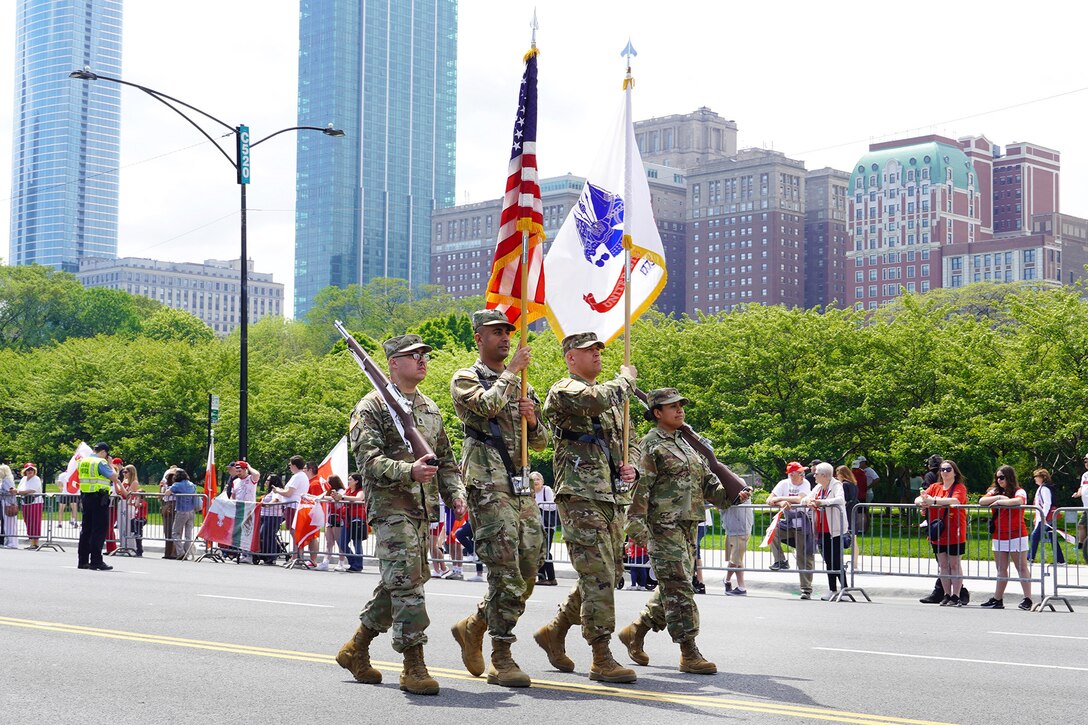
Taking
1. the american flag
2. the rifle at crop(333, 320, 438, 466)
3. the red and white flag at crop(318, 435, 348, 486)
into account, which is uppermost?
the american flag

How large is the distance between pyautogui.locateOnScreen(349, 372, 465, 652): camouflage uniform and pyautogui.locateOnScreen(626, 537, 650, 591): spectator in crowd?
33.1 feet

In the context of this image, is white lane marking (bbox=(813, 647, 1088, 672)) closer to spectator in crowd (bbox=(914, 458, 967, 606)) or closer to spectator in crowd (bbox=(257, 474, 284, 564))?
spectator in crowd (bbox=(914, 458, 967, 606))

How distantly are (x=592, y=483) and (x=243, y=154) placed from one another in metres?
20.3

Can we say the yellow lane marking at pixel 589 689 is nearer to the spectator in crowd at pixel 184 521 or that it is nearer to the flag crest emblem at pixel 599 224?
the flag crest emblem at pixel 599 224

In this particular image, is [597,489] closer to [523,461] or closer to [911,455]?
[523,461]

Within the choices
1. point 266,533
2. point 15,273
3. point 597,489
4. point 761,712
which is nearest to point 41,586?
point 266,533

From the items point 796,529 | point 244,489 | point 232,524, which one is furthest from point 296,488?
point 796,529

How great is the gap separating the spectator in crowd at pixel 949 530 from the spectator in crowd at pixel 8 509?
1774cm

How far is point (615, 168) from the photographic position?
37.9 feet

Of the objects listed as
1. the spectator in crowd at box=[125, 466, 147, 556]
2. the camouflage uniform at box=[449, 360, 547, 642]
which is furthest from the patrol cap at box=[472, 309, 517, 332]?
the spectator in crowd at box=[125, 466, 147, 556]

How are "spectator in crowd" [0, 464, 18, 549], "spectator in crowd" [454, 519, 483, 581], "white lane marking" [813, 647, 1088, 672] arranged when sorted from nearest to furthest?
"white lane marking" [813, 647, 1088, 672], "spectator in crowd" [454, 519, 483, 581], "spectator in crowd" [0, 464, 18, 549]

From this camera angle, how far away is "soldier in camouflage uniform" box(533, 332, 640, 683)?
8.42 m

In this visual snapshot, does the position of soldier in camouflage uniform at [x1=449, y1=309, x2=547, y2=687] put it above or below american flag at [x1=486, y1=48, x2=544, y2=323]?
below

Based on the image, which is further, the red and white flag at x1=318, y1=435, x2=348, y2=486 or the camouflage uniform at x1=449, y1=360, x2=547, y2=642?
the red and white flag at x1=318, y1=435, x2=348, y2=486
